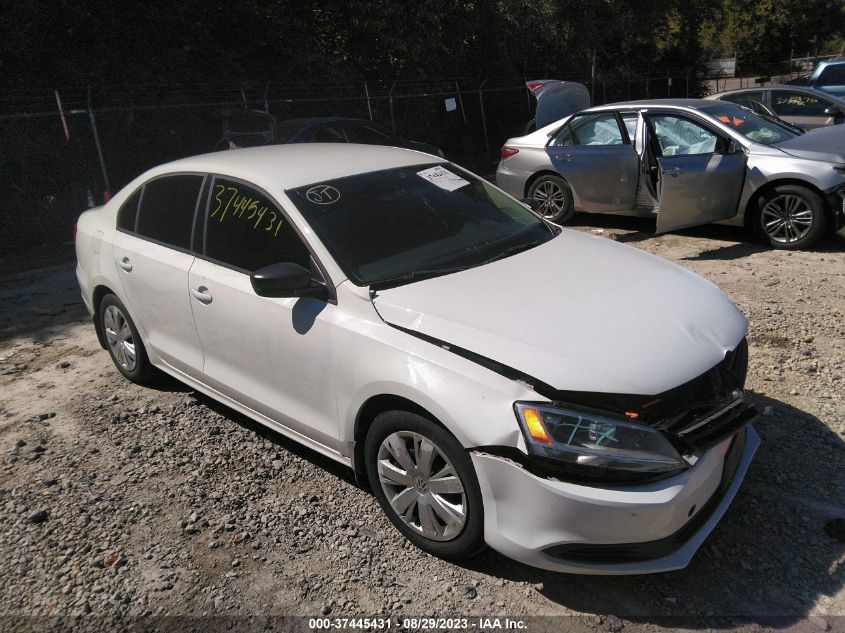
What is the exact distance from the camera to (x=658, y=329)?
118 inches

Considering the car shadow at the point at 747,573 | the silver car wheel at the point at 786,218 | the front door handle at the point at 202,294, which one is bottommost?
the car shadow at the point at 747,573

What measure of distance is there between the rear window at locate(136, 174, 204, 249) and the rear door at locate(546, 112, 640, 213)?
542cm

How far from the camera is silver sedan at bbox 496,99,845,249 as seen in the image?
7.23 m

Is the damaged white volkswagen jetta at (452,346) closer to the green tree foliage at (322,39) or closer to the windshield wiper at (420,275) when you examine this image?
the windshield wiper at (420,275)

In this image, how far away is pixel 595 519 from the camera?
2.58 m

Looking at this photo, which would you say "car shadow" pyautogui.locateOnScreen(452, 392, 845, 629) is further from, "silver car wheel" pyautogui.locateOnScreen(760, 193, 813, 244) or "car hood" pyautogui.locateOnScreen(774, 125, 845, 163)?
"car hood" pyautogui.locateOnScreen(774, 125, 845, 163)

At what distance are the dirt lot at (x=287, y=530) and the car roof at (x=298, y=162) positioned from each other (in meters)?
1.54

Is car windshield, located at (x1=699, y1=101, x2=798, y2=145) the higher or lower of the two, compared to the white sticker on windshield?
lower

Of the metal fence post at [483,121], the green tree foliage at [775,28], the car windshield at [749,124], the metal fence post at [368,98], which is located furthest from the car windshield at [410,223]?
the green tree foliage at [775,28]

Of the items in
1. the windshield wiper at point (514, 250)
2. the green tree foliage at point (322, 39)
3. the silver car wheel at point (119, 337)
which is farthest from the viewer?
the green tree foliage at point (322, 39)

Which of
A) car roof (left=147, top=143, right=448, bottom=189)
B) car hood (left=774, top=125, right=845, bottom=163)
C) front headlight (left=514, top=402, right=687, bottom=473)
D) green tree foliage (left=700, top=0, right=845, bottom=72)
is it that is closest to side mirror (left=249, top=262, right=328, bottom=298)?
car roof (left=147, top=143, right=448, bottom=189)

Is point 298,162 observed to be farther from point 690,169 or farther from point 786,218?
point 786,218

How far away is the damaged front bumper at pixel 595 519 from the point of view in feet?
8.45

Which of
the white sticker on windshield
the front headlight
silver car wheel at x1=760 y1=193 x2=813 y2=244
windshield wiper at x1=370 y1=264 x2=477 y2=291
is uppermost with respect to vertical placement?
the white sticker on windshield
